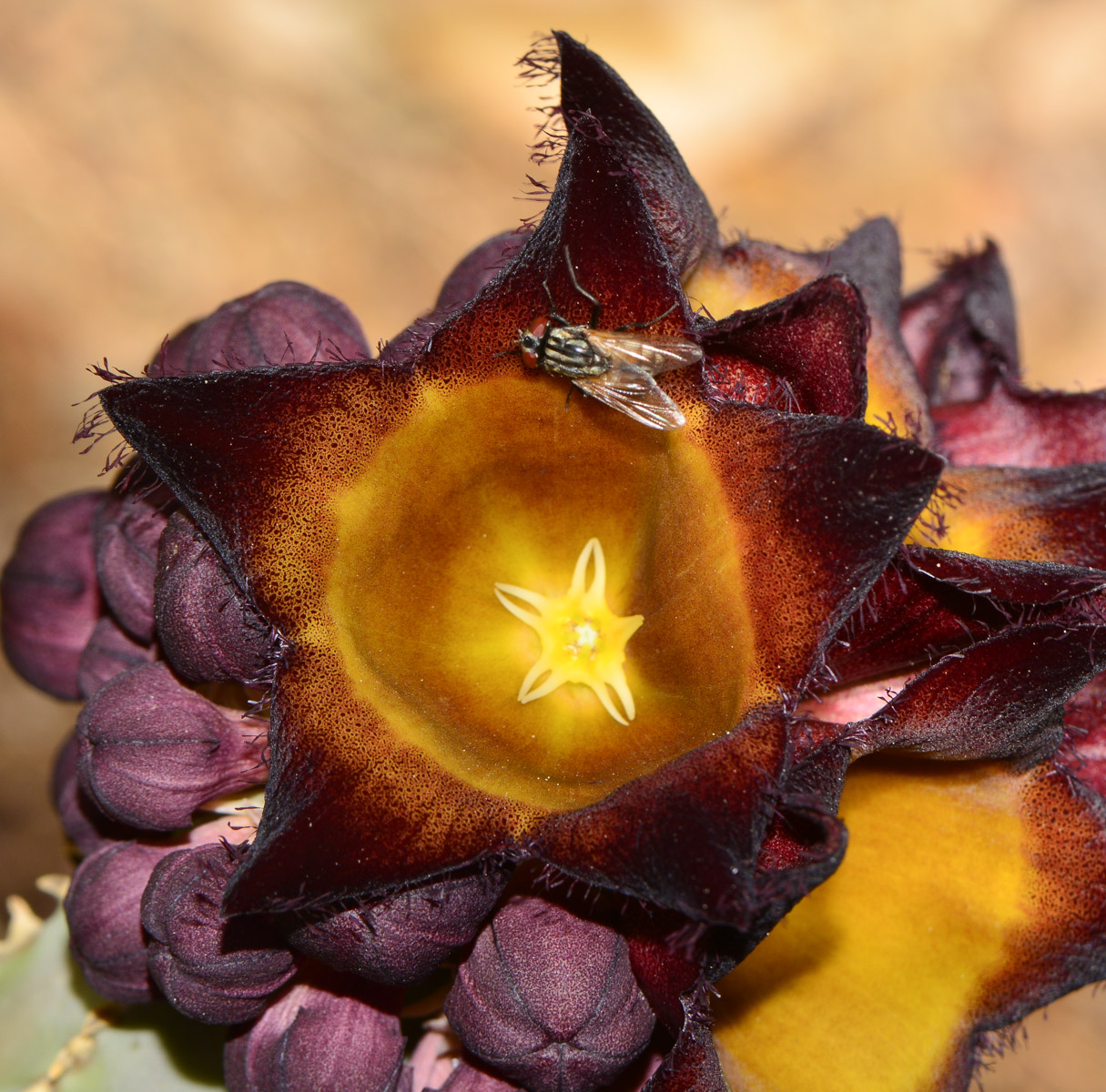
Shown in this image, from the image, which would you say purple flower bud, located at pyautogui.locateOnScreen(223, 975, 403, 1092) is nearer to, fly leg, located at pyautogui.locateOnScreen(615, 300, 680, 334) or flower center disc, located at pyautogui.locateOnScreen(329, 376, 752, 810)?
flower center disc, located at pyautogui.locateOnScreen(329, 376, 752, 810)

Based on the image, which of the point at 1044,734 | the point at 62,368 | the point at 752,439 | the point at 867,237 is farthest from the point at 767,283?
the point at 62,368

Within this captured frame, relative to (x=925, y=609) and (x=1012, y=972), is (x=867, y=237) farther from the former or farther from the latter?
(x=1012, y=972)

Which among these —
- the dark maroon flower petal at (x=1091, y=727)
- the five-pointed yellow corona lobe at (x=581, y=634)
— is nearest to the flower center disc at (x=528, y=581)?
the five-pointed yellow corona lobe at (x=581, y=634)

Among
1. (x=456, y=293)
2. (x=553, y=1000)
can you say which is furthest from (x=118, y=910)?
(x=456, y=293)

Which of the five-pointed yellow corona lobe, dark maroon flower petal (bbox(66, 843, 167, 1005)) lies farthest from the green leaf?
the five-pointed yellow corona lobe

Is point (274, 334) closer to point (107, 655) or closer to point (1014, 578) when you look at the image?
point (107, 655)

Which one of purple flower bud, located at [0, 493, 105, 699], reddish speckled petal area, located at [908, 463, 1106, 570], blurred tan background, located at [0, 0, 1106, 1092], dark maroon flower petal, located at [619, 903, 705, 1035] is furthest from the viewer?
blurred tan background, located at [0, 0, 1106, 1092]
